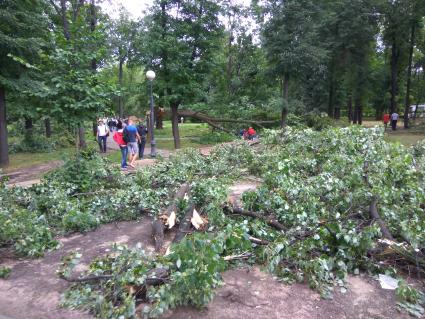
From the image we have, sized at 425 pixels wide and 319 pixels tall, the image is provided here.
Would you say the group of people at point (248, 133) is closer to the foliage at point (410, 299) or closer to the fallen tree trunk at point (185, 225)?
the fallen tree trunk at point (185, 225)

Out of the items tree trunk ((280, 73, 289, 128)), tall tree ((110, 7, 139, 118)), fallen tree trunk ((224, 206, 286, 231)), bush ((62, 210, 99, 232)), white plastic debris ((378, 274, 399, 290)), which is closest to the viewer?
white plastic debris ((378, 274, 399, 290))

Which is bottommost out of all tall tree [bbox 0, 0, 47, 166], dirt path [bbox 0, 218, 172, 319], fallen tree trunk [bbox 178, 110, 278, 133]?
dirt path [bbox 0, 218, 172, 319]

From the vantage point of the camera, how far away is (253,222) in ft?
A: 16.0

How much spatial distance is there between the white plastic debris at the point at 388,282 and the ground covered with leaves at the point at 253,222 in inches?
5.1

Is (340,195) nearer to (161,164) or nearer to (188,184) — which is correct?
(188,184)

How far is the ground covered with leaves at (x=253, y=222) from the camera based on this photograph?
3281 millimetres

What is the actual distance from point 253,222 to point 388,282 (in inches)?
70.9

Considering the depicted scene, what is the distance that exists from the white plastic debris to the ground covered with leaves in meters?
0.13

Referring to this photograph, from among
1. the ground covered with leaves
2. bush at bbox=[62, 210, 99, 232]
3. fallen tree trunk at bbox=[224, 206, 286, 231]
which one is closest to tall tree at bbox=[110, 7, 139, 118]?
the ground covered with leaves

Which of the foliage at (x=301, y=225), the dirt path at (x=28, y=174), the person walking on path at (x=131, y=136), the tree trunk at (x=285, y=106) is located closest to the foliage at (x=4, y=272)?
the foliage at (x=301, y=225)

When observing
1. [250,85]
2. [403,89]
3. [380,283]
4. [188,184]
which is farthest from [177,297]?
[403,89]

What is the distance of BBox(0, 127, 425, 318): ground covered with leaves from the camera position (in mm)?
3281

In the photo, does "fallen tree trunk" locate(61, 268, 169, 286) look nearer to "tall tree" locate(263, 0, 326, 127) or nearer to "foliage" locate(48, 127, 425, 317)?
"foliage" locate(48, 127, 425, 317)

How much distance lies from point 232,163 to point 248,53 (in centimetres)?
1782
